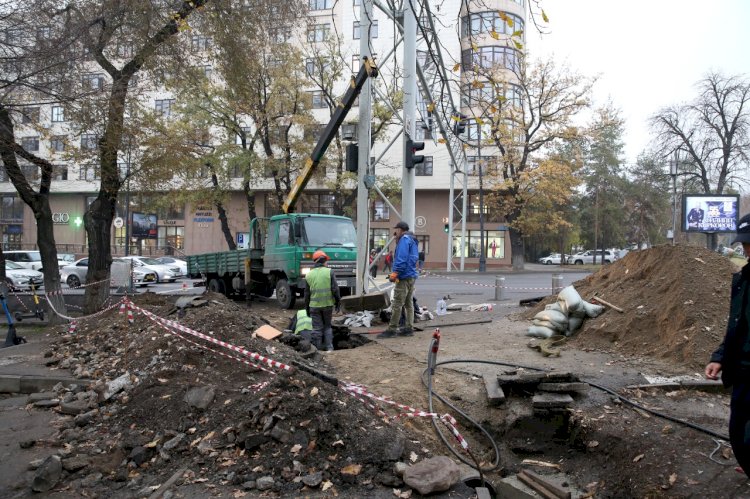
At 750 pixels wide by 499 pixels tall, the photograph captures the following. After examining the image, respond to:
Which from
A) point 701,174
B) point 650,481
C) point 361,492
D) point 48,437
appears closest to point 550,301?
point 650,481

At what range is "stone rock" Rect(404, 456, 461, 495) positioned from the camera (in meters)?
3.95

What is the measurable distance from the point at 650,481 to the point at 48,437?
5.59m

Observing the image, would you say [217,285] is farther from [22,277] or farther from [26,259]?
[26,259]

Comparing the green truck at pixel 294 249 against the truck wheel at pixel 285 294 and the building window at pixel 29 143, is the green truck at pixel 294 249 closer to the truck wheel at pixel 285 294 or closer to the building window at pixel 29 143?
the truck wheel at pixel 285 294

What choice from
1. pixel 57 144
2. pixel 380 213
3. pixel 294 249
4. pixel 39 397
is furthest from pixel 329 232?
pixel 380 213

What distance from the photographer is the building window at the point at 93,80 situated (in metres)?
9.46

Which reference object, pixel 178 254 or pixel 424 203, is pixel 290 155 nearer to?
pixel 424 203

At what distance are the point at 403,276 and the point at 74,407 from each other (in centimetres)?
522

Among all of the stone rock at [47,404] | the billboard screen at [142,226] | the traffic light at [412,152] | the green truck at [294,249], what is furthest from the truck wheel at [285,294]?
the billboard screen at [142,226]

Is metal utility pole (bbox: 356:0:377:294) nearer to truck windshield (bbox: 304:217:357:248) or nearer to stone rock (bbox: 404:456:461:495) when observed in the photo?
truck windshield (bbox: 304:217:357:248)

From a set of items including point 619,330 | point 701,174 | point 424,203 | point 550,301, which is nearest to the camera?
point 619,330

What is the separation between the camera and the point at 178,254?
47938 millimetres

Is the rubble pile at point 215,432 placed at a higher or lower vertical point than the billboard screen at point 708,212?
lower

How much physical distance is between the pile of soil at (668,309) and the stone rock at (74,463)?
6.52 m
